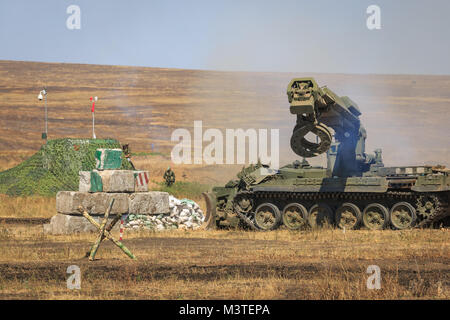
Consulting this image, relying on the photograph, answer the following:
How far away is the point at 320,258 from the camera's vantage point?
14430mm

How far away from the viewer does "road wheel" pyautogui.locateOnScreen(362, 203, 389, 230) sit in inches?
799

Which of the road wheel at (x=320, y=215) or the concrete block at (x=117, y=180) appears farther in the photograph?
the road wheel at (x=320, y=215)

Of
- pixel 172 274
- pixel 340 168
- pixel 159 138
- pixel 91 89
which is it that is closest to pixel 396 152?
pixel 159 138

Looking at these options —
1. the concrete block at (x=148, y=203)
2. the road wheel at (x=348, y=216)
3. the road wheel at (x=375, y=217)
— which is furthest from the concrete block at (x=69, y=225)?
the road wheel at (x=375, y=217)

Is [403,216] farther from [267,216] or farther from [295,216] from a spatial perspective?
[267,216]

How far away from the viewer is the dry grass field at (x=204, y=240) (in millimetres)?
11133

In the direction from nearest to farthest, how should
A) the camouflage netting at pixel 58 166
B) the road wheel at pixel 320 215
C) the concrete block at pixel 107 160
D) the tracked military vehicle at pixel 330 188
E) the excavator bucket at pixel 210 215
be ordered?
the tracked military vehicle at pixel 330 188, the concrete block at pixel 107 160, the road wheel at pixel 320 215, the excavator bucket at pixel 210 215, the camouflage netting at pixel 58 166

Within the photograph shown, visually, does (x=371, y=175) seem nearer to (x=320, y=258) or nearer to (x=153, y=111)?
(x=320, y=258)

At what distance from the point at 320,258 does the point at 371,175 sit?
23.7 ft

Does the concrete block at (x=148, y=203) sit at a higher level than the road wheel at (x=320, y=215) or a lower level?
higher

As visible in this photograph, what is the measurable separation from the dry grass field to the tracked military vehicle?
36.1 inches

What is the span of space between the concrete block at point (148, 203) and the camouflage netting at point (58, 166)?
24.4ft

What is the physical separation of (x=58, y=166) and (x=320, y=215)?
12.3 m

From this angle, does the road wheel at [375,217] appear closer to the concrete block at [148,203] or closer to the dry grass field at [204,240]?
the dry grass field at [204,240]
